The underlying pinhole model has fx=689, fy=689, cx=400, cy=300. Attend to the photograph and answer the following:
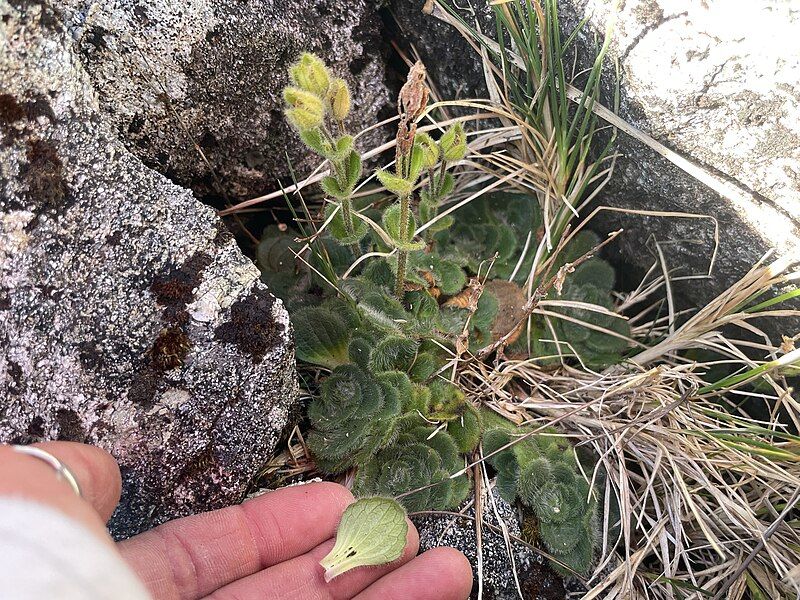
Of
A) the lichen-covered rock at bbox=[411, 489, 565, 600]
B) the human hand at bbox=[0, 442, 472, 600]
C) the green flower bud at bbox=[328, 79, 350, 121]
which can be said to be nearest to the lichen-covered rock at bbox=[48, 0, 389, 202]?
the green flower bud at bbox=[328, 79, 350, 121]

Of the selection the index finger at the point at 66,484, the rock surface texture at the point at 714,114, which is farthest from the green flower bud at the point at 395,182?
the index finger at the point at 66,484

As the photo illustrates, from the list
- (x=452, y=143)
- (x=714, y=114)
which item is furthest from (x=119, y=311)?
(x=714, y=114)

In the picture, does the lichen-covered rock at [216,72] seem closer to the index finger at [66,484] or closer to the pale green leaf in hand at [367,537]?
the index finger at [66,484]

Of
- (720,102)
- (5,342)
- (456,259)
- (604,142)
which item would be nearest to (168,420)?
(5,342)

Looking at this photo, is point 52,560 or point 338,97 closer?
point 52,560

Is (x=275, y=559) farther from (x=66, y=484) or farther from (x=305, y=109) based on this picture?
(x=305, y=109)

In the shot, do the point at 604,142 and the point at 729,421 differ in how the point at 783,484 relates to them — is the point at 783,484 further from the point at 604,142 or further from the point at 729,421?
the point at 604,142
